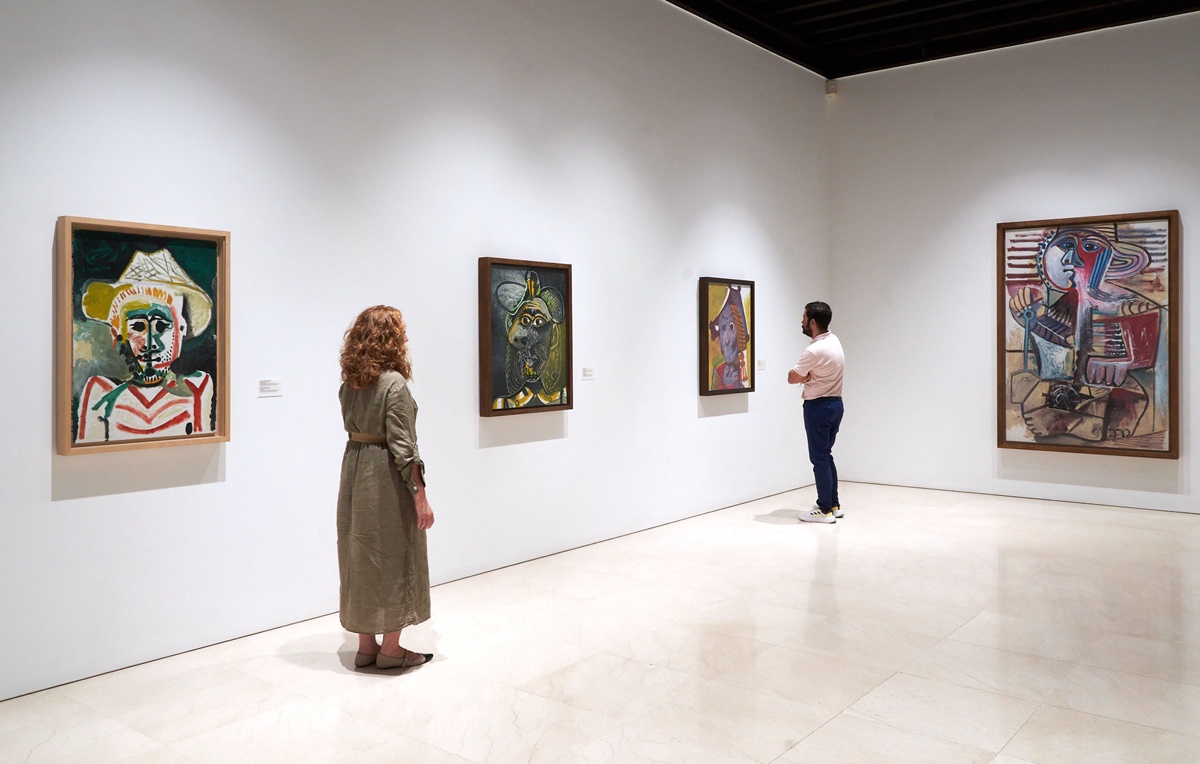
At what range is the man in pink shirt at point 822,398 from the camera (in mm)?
8461

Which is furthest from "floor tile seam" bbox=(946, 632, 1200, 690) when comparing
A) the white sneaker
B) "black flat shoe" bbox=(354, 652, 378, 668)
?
the white sneaker

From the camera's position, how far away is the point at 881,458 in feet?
35.5

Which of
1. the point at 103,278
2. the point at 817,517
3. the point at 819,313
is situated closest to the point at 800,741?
the point at 103,278

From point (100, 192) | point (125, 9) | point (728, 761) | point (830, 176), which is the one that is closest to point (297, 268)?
point (100, 192)

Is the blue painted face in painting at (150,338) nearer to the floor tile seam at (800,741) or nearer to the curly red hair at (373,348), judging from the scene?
the curly red hair at (373,348)

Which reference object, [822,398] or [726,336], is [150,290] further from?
[822,398]

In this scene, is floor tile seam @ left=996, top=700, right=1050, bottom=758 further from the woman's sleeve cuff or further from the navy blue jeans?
the navy blue jeans

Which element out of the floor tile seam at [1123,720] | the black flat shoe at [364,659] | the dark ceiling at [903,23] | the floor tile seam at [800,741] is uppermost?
the dark ceiling at [903,23]

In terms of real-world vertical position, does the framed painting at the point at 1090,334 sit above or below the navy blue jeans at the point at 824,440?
above

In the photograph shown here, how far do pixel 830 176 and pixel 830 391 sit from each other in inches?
145

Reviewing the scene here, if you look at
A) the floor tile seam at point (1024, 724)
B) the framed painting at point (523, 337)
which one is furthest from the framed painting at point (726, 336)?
the floor tile seam at point (1024, 724)

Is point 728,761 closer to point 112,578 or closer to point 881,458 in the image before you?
point 112,578

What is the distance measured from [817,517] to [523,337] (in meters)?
3.52

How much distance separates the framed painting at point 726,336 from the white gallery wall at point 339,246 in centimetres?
20
